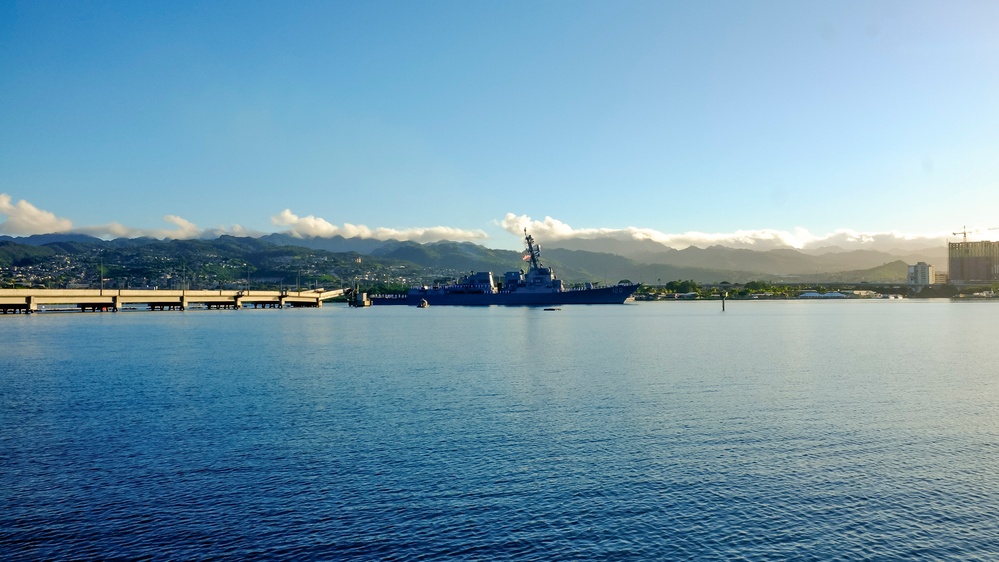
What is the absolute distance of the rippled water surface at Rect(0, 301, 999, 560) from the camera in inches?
764

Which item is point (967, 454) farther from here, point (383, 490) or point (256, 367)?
point (256, 367)

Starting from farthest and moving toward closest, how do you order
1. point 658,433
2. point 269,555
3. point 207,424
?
1. point 207,424
2. point 658,433
3. point 269,555

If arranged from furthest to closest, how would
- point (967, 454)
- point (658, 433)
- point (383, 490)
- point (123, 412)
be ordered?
point (123, 412)
point (658, 433)
point (967, 454)
point (383, 490)

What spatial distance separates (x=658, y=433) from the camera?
32.2 metres

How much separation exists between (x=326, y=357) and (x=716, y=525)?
183ft

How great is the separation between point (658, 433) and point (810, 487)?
8.88 metres

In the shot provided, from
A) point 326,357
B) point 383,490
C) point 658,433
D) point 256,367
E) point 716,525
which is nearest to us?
point 716,525

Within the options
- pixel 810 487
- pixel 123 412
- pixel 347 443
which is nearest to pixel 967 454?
pixel 810 487

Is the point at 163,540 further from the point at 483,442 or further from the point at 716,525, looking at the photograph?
the point at 716,525

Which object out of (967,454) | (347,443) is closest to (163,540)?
(347,443)

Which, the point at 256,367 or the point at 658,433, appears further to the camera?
the point at 256,367

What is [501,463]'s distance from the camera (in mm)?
26812

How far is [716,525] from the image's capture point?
20.4m

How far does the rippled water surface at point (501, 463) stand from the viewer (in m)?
19.4
